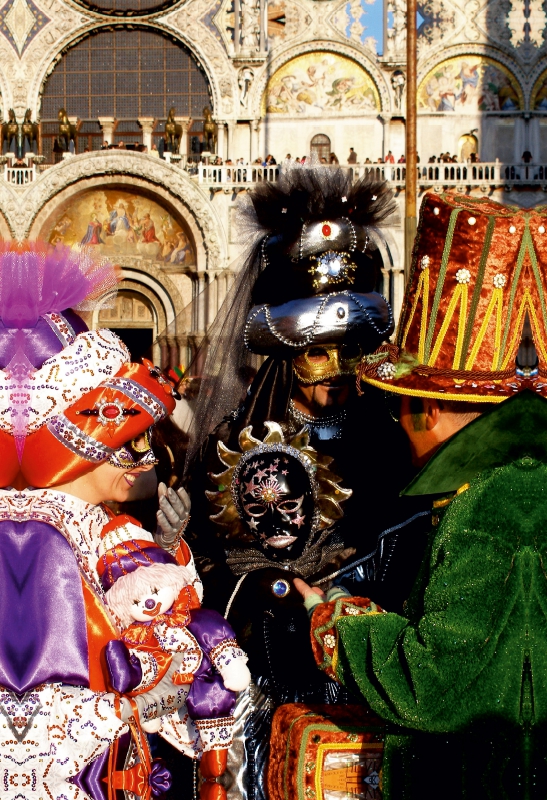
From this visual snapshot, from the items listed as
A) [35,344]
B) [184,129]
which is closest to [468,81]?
[184,129]

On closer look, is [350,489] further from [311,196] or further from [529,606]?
[529,606]

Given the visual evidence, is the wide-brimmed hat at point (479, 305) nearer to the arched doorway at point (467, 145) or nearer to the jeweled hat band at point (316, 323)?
the jeweled hat band at point (316, 323)

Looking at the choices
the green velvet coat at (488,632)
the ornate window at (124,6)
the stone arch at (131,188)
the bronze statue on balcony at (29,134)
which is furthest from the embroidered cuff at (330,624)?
the ornate window at (124,6)

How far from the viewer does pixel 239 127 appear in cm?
2009

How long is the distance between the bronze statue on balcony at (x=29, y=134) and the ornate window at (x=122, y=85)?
42cm

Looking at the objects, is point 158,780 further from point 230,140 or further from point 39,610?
point 230,140

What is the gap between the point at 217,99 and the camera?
19906 millimetres

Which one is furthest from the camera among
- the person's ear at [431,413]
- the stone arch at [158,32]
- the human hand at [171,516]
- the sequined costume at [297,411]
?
the stone arch at [158,32]

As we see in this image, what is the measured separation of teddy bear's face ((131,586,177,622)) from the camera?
260cm

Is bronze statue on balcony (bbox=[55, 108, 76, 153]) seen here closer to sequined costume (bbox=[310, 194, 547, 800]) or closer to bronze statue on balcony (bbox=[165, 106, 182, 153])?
bronze statue on balcony (bbox=[165, 106, 182, 153])

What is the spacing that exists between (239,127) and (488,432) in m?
18.7

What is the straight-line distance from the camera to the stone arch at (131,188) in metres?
18.5

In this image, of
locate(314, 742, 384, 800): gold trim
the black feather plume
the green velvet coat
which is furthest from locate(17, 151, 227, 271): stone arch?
the green velvet coat

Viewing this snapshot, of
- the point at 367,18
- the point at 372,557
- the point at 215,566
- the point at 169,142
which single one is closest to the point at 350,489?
the point at 372,557
